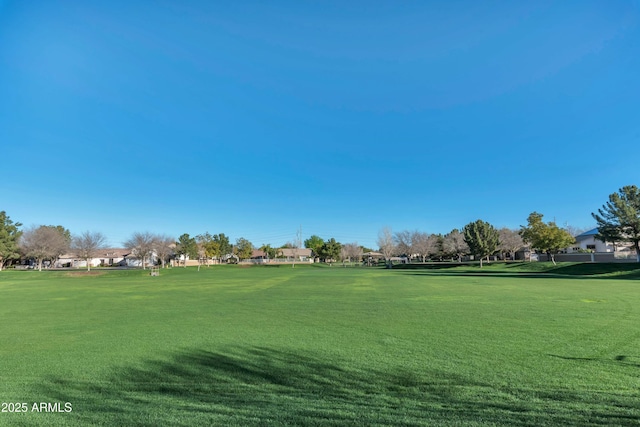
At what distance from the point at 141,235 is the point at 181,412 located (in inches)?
2689

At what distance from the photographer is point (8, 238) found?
2277 inches

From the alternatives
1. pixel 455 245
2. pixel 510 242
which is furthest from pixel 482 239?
pixel 455 245

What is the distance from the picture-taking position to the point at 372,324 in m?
9.41

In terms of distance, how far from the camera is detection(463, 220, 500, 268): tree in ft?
187

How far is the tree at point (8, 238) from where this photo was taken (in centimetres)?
5607

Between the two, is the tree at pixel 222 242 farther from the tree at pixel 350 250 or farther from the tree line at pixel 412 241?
the tree at pixel 350 250

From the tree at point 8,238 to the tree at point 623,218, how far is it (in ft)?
284

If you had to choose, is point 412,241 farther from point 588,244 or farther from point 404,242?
point 588,244

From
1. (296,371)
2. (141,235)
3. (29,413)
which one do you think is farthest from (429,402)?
(141,235)

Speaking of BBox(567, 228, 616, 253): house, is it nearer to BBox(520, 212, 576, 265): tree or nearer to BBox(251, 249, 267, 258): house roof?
BBox(520, 212, 576, 265): tree

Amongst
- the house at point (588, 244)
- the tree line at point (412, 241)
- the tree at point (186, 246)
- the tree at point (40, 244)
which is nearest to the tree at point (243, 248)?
the tree line at point (412, 241)

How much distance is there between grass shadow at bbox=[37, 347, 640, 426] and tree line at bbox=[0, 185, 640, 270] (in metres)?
46.7

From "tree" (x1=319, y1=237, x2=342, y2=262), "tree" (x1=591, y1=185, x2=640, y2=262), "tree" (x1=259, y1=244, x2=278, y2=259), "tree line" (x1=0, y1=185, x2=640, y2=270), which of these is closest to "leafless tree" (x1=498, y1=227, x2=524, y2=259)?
"tree line" (x1=0, y1=185, x2=640, y2=270)

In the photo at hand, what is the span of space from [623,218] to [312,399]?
161ft
